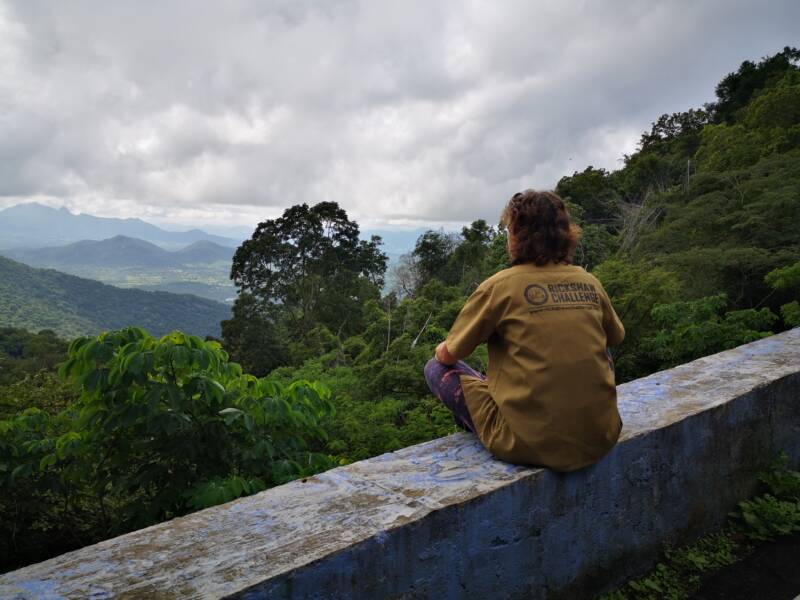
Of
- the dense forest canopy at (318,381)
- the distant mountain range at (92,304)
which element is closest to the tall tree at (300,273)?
the dense forest canopy at (318,381)

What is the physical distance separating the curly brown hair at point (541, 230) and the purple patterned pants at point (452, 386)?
1.77 feet

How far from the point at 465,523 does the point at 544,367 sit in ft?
1.82

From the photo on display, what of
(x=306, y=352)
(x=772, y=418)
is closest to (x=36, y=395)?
(x=772, y=418)

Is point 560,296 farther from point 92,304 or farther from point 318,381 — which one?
point 92,304

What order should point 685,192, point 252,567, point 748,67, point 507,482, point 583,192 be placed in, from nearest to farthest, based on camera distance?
1. point 252,567
2. point 507,482
3. point 685,192
4. point 583,192
5. point 748,67

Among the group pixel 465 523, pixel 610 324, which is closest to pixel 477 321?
pixel 610 324

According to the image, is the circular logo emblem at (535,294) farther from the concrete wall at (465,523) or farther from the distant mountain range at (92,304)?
the distant mountain range at (92,304)

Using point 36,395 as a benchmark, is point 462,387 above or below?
above

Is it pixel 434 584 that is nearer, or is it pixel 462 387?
pixel 434 584

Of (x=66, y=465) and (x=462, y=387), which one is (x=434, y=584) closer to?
(x=462, y=387)

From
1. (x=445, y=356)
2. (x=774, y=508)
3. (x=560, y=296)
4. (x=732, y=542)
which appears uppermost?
(x=560, y=296)

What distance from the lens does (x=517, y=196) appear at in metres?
2.03

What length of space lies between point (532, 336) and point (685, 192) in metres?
9.67

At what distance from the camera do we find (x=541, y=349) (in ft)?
5.90
